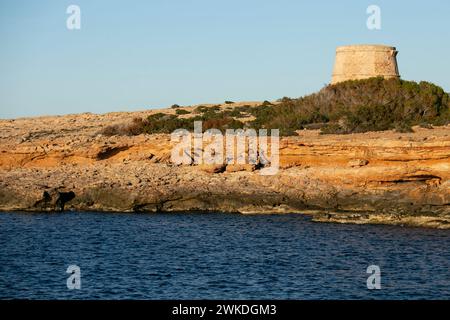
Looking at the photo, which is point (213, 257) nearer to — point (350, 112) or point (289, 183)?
point (289, 183)

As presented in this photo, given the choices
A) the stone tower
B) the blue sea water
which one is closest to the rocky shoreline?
the blue sea water

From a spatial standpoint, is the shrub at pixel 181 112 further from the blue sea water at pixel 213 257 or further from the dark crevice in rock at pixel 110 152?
the blue sea water at pixel 213 257

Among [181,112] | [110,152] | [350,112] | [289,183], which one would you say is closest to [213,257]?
[289,183]

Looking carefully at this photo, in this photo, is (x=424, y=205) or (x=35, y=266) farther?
(x=424, y=205)

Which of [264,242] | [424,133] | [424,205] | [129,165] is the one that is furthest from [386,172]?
[129,165]

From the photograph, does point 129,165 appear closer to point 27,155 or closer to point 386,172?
point 27,155

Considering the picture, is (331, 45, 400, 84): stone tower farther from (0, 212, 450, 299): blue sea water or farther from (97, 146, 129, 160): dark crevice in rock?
(0, 212, 450, 299): blue sea water

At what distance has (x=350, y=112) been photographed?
56219 mm

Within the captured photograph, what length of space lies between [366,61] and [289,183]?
20220 mm

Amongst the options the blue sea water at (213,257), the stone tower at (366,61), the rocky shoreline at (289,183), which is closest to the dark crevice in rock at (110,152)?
the rocky shoreline at (289,183)

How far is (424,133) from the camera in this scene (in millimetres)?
48125

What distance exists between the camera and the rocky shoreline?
42.3 m

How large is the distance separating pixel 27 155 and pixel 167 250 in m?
18.6

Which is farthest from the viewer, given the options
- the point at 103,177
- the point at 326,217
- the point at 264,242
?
the point at 103,177
